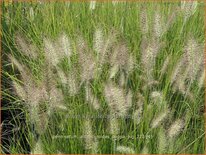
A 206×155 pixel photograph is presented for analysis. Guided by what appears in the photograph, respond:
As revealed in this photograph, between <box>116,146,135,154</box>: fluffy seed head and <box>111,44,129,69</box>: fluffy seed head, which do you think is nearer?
<box>116,146,135,154</box>: fluffy seed head

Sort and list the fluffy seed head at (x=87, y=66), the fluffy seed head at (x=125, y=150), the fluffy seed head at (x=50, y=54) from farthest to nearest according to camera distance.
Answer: the fluffy seed head at (x=50, y=54) < the fluffy seed head at (x=87, y=66) < the fluffy seed head at (x=125, y=150)

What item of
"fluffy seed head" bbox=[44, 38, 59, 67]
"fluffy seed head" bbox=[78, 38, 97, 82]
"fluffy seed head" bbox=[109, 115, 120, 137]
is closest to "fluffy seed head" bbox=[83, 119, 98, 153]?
"fluffy seed head" bbox=[109, 115, 120, 137]

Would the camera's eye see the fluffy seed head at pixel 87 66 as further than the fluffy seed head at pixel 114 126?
Yes

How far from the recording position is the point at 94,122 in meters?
1.99

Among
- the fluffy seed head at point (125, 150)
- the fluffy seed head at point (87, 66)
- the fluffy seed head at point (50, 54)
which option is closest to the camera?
the fluffy seed head at point (125, 150)

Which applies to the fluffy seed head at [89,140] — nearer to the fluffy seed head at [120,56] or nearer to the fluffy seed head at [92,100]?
the fluffy seed head at [92,100]

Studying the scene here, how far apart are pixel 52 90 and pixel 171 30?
1.28m

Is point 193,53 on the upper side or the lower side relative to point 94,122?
upper

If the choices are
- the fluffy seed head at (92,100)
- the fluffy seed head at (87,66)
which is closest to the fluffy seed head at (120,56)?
the fluffy seed head at (87,66)

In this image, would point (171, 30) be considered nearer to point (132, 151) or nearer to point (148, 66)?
point (148, 66)

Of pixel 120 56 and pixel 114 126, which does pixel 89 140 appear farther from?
pixel 120 56

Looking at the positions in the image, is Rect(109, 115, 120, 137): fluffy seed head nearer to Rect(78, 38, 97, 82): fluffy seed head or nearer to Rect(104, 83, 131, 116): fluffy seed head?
Rect(104, 83, 131, 116): fluffy seed head

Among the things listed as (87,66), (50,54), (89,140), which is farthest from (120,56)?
(89,140)

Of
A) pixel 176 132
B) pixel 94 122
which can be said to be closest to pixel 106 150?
pixel 94 122
